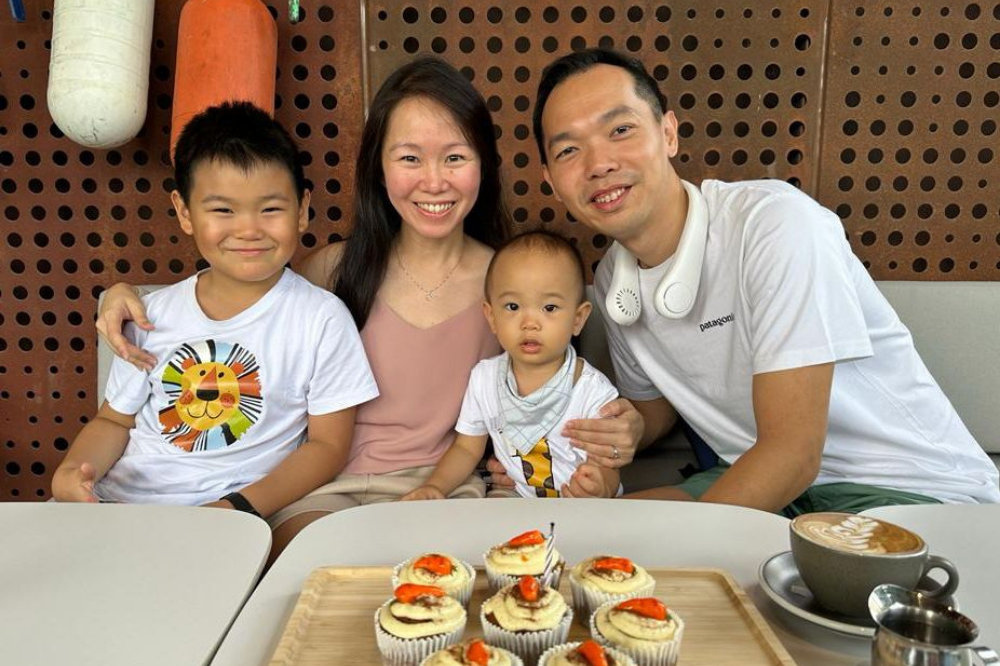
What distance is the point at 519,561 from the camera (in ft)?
3.00

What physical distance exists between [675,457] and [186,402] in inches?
55.3

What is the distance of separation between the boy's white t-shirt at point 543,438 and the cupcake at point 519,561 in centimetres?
79

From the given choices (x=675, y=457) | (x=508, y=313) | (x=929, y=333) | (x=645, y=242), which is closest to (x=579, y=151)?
(x=645, y=242)

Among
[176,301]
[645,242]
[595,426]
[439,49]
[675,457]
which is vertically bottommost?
[675,457]

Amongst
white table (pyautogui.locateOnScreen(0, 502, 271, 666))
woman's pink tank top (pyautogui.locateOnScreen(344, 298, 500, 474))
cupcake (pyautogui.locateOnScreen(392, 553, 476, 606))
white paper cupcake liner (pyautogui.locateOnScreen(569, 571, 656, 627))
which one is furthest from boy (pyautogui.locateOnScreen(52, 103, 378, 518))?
white paper cupcake liner (pyautogui.locateOnScreen(569, 571, 656, 627))

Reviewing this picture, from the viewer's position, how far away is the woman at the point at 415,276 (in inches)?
70.7

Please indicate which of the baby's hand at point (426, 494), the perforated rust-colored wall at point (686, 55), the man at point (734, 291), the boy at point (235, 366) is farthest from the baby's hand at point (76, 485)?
the perforated rust-colored wall at point (686, 55)

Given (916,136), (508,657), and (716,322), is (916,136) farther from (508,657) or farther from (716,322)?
(508,657)

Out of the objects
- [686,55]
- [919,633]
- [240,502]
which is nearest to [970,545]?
[919,633]

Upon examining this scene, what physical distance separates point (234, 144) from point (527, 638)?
1.34m

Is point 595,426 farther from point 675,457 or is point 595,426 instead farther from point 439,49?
point 439,49

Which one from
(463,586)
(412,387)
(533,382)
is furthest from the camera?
(412,387)

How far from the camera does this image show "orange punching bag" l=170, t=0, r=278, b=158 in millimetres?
1938

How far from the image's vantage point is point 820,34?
2242mm
